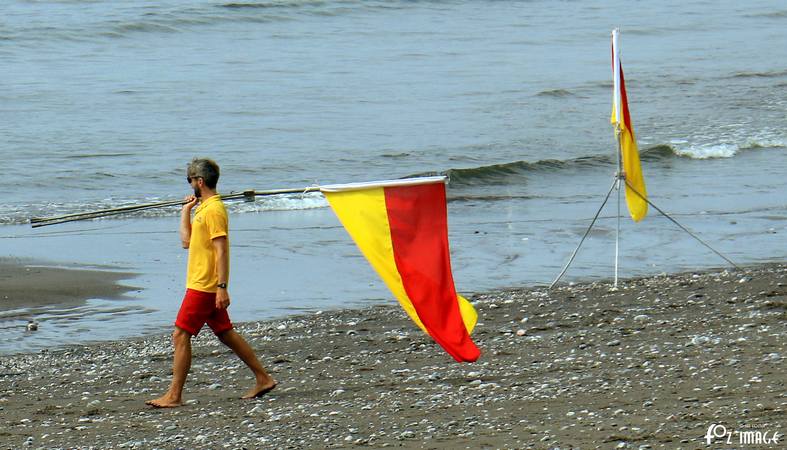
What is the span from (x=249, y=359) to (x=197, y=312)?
0.49 metres

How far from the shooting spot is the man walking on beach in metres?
7.51

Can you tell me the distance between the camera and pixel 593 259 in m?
13.0

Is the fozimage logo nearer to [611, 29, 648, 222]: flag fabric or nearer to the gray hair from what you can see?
the gray hair

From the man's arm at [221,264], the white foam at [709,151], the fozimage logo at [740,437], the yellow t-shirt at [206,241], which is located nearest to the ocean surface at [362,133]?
the white foam at [709,151]

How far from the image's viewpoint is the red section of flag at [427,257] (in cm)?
720

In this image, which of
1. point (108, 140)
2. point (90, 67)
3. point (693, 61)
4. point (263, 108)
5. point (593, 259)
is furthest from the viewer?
point (693, 61)

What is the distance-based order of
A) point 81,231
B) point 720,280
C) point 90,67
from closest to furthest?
point 720,280, point 81,231, point 90,67

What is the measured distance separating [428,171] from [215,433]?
13889mm

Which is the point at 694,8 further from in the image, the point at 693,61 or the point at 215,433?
the point at 215,433

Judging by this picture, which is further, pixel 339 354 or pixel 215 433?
pixel 339 354

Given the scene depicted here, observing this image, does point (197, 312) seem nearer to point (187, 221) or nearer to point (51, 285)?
point (187, 221)

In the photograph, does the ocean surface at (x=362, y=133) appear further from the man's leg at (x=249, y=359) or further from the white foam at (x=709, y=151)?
the man's leg at (x=249, y=359)

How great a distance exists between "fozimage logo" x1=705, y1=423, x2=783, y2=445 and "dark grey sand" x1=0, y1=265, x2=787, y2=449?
3 centimetres

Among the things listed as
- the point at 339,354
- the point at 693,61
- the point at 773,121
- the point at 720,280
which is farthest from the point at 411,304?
the point at 693,61
